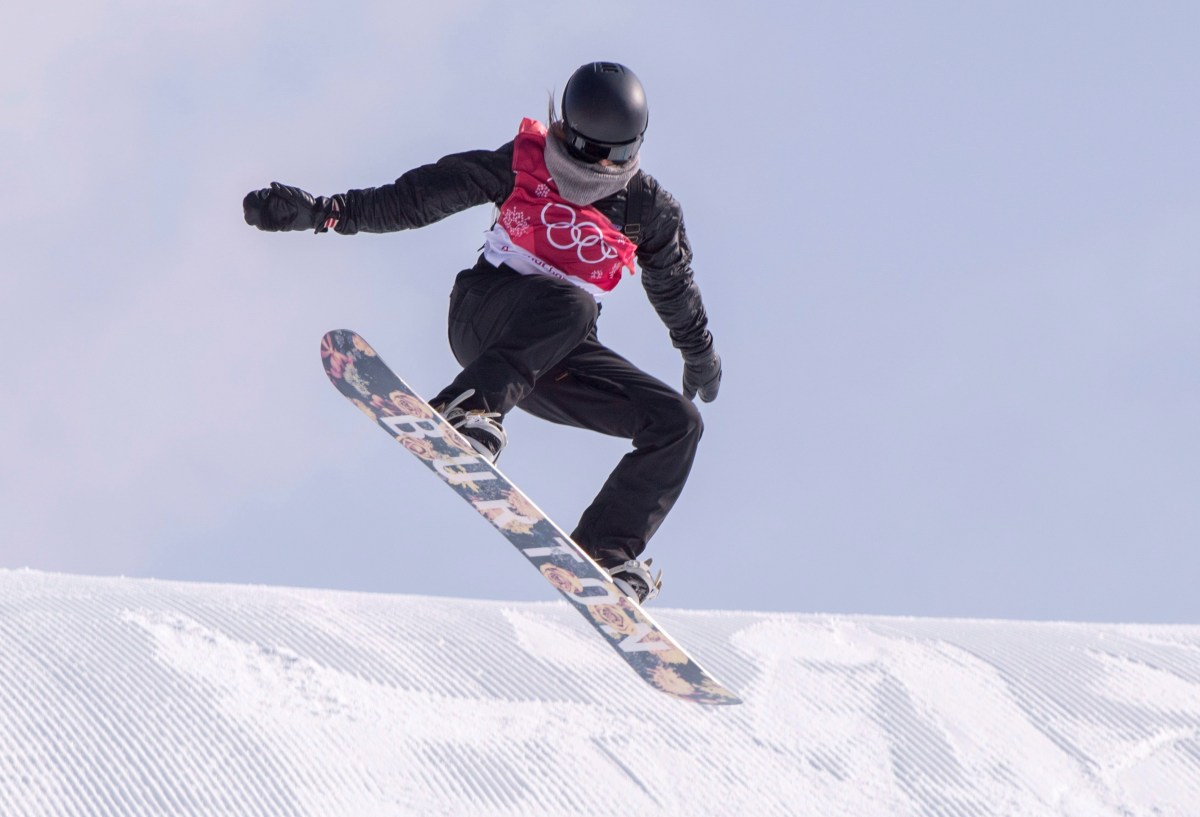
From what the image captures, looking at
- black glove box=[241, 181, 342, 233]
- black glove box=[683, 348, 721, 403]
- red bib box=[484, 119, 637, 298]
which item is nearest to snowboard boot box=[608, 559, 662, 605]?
red bib box=[484, 119, 637, 298]

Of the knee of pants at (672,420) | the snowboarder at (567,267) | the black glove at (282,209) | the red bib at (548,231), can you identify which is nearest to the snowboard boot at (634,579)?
the snowboarder at (567,267)

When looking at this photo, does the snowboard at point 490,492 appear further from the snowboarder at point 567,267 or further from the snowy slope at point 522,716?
the snowy slope at point 522,716

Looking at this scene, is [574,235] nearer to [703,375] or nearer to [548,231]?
[548,231]

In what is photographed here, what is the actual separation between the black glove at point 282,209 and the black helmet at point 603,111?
3.52 feet

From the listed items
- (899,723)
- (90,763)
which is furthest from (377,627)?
(899,723)

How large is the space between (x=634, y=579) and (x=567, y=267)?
1331 mm

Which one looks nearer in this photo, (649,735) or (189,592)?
(649,735)

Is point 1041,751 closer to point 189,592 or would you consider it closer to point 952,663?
point 952,663

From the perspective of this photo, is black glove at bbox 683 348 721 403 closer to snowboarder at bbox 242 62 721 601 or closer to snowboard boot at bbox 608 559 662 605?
snowboarder at bbox 242 62 721 601

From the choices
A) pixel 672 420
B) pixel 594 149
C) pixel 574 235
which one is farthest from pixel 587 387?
pixel 594 149

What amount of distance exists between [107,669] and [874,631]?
4.23 meters

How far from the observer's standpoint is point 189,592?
7180mm

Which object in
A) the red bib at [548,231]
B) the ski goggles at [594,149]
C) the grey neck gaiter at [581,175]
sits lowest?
the red bib at [548,231]

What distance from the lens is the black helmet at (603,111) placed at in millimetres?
5961
